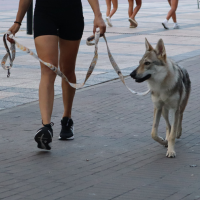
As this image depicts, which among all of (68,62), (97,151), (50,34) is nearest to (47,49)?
(50,34)

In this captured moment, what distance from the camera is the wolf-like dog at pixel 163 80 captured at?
16.5ft

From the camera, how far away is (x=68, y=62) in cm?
542

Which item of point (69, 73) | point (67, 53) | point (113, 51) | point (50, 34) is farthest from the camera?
point (113, 51)

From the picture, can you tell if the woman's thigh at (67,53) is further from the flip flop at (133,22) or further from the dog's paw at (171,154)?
the flip flop at (133,22)

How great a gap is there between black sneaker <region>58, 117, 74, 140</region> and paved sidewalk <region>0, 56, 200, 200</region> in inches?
3.2

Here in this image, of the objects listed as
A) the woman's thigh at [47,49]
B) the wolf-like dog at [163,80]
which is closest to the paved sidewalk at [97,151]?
the wolf-like dog at [163,80]

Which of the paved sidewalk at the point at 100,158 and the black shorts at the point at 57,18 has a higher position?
the black shorts at the point at 57,18

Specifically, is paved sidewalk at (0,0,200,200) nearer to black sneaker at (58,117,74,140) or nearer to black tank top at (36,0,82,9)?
black sneaker at (58,117,74,140)

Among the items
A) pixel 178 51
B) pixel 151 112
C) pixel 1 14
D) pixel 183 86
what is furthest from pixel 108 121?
pixel 1 14

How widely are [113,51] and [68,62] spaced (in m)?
6.81

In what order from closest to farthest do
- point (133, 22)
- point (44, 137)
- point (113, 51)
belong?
1. point (44, 137)
2. point (113, 51)
3. point (133, 22)

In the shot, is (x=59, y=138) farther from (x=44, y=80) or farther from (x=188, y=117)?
(x=188, y=117)

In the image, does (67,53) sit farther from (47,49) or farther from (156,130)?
A: (156,130)

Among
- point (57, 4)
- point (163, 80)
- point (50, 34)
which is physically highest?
point (57, 4)
